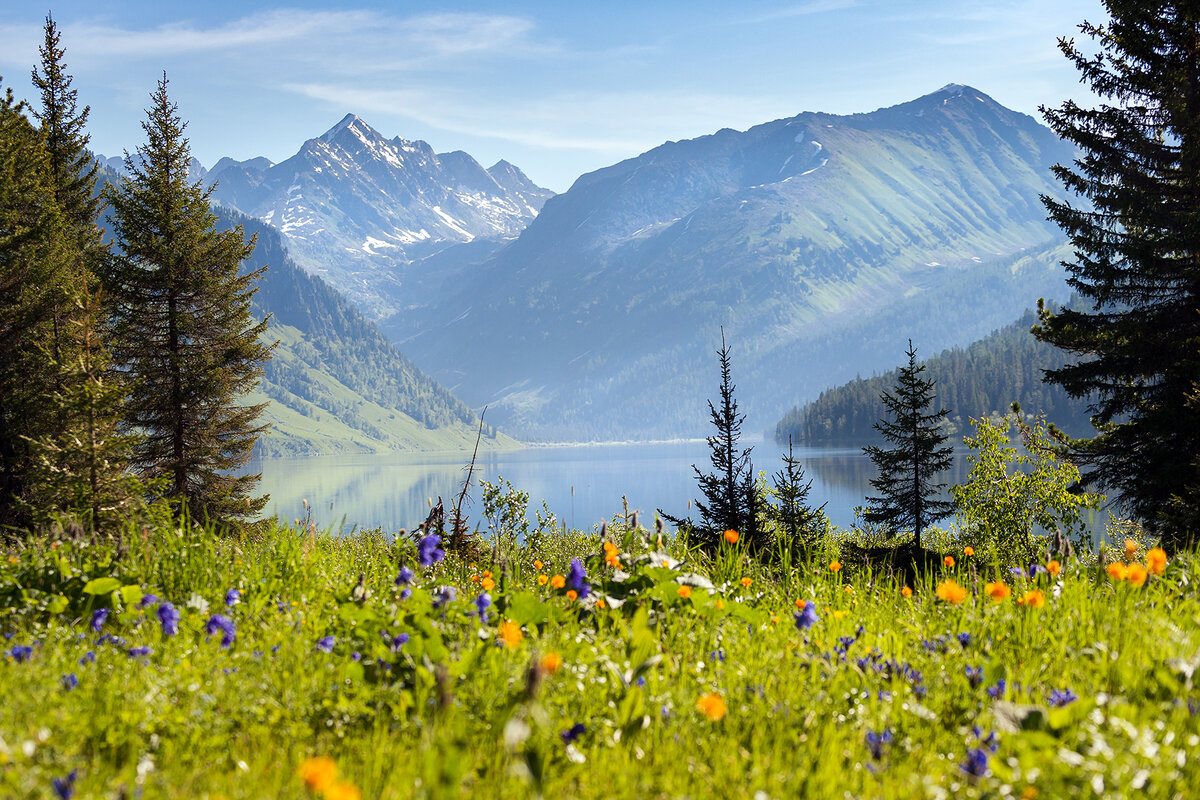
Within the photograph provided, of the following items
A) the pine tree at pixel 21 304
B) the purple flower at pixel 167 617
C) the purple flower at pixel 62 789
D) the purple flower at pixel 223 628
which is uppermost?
the pine tree at pixel 21 304

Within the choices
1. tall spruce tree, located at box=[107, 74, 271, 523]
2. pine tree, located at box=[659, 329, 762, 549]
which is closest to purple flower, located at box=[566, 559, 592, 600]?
pine tree, located at box=[659, 329, 762, 549]

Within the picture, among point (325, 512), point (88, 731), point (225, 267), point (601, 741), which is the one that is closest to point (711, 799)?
point (601, 741)

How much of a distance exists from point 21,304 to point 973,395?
177 meters

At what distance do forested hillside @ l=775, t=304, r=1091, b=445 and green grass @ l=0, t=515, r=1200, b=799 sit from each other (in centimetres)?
15589

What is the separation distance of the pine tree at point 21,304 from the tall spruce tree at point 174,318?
10.3ft

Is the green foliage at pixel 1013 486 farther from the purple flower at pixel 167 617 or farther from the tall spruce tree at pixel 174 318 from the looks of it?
the tall spruce tree at pixel 174 318

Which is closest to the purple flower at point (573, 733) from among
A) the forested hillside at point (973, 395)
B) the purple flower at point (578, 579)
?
the purple flower at point (578, 579)

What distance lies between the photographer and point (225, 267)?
86.0ft

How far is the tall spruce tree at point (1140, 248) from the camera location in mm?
16203

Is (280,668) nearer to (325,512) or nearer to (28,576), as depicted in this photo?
(28,576)

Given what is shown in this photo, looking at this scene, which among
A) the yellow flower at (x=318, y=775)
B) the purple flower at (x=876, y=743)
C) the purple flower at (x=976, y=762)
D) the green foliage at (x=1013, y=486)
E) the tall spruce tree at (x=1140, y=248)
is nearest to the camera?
the yellow flower at (x=318, y=775)

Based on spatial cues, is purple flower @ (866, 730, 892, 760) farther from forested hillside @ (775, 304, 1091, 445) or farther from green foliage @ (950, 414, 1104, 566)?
forested hillside @ (775, 304, 1091, 445)

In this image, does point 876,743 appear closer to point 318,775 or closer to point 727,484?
point 318,775

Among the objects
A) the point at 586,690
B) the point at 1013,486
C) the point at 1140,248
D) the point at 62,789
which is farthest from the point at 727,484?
the point at 62,789
